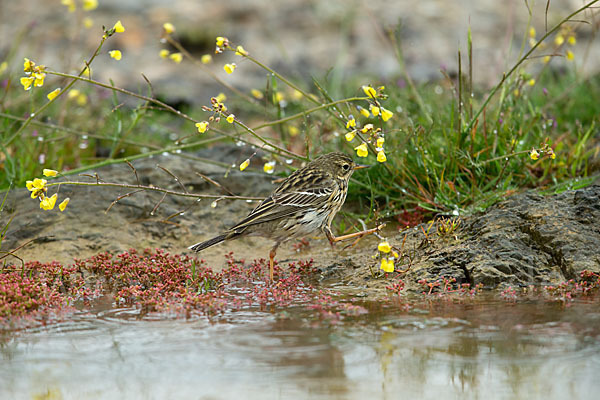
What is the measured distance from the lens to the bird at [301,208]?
22.1 ft

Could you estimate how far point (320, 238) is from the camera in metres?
7.62

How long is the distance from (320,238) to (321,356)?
3.39 m

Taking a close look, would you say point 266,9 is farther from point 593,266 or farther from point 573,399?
point 573,399

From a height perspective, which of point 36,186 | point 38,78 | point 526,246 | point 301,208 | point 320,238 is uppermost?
point 38,78

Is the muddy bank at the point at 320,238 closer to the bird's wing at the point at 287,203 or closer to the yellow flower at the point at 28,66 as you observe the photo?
the bird's wing at the point at 287,203

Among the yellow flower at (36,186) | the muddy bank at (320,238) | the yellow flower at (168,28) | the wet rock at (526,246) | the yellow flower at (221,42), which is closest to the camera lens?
the yellow flower at (36,186)

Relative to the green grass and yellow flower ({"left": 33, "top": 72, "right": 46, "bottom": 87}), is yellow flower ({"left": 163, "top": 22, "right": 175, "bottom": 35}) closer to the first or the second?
the green grass

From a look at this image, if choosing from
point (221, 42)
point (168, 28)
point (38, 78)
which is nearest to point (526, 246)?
point (221, 42)

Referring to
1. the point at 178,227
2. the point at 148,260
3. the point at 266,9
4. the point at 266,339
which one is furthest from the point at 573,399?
the point at 266,9

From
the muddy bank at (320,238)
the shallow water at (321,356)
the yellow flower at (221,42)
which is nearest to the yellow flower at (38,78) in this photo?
the yellow flower at (221,42)

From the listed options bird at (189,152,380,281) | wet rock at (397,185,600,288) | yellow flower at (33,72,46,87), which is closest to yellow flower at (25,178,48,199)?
yellow flower at (33,72,46,87)

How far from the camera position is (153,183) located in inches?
330

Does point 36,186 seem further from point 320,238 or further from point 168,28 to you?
point 320,238

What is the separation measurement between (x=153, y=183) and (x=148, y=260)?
5.74 feet
